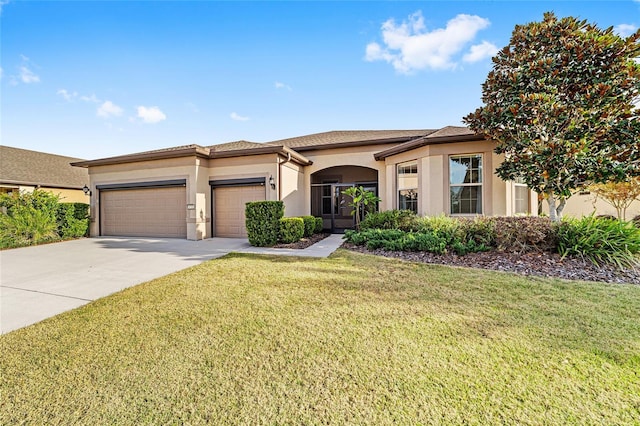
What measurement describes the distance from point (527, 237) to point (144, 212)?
14079 millimetres

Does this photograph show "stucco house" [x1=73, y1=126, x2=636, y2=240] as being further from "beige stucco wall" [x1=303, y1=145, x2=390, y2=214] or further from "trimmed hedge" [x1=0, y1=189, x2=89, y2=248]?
"trimmed hedge" [x1=0, y1=189, x2=89, y2=248]

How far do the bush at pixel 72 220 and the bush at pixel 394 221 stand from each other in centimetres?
1252

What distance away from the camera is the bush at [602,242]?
5449mm

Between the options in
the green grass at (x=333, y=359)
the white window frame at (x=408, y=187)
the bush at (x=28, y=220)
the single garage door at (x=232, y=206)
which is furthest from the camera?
the single garage door at (x=232, y=206)

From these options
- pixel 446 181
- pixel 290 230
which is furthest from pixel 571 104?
pixel 290 230

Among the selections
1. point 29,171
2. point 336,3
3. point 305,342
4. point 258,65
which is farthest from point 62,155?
point 305,342

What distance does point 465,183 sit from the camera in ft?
30.1

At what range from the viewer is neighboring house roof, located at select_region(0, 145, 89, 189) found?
48.1 feet

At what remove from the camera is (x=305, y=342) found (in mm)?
2703

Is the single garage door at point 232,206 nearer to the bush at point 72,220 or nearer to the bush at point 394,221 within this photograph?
the bush at point 394,221

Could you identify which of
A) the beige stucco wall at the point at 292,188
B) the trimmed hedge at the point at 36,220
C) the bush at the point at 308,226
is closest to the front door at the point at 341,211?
the beige stucco wall at the point at 292,188

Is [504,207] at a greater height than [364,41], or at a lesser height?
lesser

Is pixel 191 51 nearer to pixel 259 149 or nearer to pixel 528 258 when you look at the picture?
pixel 259 149

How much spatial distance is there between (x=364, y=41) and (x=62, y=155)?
75.9 feet
